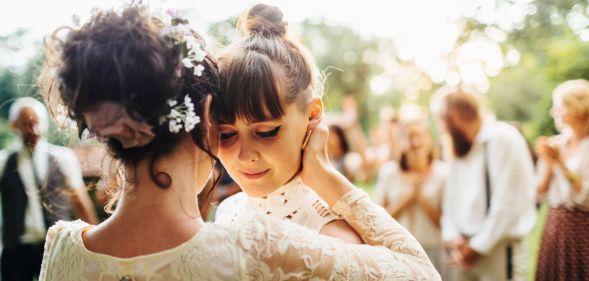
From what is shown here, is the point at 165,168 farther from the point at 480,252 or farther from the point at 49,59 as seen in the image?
the point at 480,252

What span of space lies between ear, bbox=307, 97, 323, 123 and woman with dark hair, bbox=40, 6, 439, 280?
0.50 metres

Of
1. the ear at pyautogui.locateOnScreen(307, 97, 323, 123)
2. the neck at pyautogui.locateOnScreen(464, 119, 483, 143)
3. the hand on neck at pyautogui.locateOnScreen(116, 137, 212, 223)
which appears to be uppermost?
the ear at pyautogui.locateOnScreen(307, 97, 323, 123)

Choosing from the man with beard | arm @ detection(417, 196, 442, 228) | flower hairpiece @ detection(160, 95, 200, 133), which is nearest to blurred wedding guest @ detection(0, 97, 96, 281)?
arm @ detection(417, 196, 442, 228)

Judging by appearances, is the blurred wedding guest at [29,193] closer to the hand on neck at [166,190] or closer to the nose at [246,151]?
the nose at [246,151]

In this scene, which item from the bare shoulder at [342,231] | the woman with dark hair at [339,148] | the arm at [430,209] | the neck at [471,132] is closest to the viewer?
the bare shoulder at [342,231]

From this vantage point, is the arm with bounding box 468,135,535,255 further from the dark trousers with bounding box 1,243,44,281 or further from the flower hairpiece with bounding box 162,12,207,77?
the dark trousers with bounding box 1,243,44,281

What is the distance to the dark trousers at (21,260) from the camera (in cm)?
425

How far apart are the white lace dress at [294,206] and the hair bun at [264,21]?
1.72ft

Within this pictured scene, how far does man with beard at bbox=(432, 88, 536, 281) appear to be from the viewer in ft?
12.3

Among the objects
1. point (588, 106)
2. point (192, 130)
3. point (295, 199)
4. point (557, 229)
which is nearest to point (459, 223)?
point (557, 229)

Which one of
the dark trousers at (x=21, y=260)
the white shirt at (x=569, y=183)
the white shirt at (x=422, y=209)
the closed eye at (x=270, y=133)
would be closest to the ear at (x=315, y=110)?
the closed eye at (x=270, y=133)

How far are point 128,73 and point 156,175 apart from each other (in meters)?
0.26

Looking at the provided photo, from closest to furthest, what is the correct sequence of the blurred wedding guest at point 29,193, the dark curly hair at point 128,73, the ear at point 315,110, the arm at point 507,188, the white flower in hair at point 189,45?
1. the dark curly hair at point 128,73
2. the white flower in hair at point 189,45
3. the ear at point 315,110
4. the arm at point 507,188
5. the blurred wedding guest at point 29,193

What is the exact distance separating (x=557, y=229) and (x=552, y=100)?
1109 millimetres
